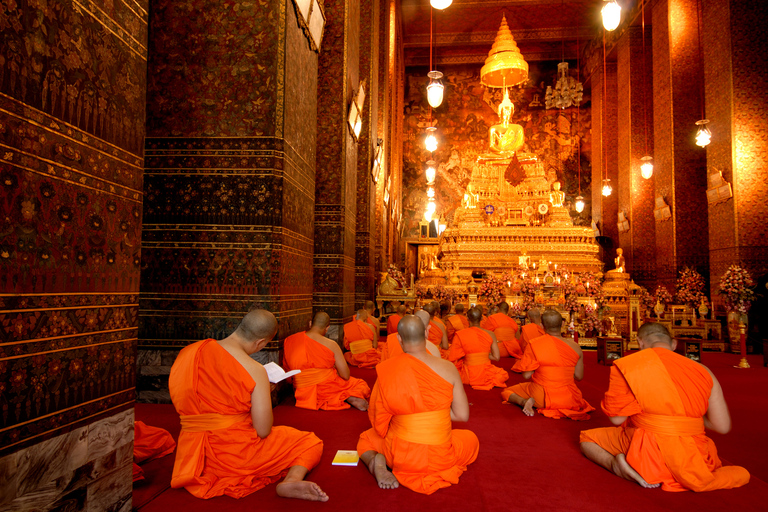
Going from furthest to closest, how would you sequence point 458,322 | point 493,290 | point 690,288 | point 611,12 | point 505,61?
point 505,61, point 690,288, point 493,290, point 458,322, point 611,12

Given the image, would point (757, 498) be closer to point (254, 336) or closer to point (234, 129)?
point (254, 336)

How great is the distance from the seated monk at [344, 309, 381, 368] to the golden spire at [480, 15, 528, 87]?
14.5m

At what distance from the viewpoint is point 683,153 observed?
42.0 feet

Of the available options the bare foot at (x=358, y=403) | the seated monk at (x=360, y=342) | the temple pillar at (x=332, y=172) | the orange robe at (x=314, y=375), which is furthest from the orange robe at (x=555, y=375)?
the temple pillar at (x=332, y=172)

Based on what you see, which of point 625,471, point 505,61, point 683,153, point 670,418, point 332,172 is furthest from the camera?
point 505,61

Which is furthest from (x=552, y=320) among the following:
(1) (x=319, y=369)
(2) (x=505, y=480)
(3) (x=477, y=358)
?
(1) (x=319, y=369)

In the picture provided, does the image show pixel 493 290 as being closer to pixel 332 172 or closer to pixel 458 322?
pixel 458 322

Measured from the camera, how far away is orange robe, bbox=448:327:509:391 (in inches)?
224

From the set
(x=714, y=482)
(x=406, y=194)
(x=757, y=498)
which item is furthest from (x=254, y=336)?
(x=406, y=194)

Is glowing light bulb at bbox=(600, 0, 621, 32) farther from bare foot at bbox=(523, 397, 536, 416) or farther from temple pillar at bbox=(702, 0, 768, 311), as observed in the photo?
temple pillar at bbox=(702, 0, 768, 311)

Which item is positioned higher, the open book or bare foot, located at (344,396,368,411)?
the open book

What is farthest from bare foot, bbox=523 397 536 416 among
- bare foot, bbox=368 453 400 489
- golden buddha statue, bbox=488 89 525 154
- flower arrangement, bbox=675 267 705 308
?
golden buddha statue, bbox=488 89 525 154

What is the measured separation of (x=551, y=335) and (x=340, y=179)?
4.37m

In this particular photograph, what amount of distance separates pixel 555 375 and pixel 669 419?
65.3 inches
